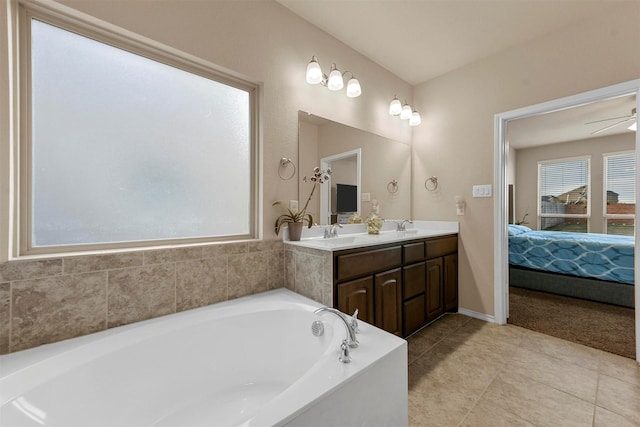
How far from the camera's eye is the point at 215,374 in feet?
4.49

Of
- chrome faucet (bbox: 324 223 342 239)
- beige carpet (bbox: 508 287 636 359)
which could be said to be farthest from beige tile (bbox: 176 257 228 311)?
beige carpet (bbox: 508 287 636 359)

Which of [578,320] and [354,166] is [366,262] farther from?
[578,320]

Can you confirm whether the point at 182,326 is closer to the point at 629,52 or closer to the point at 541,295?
the point at 629,52

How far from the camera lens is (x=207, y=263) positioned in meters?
1.66

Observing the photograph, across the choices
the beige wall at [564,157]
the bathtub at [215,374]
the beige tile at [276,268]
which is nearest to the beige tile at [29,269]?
the bathtub at [215,374]

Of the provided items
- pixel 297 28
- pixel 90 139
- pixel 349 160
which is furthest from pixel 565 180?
pixel 90 139

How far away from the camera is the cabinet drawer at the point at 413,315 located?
216 cm

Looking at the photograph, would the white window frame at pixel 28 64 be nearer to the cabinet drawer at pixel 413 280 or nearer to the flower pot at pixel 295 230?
the flower pot at pixel 295 230

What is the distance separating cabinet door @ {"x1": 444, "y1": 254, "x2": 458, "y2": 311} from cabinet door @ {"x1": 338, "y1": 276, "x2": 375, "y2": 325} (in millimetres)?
1176

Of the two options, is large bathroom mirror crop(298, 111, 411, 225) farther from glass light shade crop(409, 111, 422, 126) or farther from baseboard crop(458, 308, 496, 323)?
→ baseboard crop(458, 308, 496, 323)

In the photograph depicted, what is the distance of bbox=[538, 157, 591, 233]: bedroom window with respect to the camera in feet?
16.8

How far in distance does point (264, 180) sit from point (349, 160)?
92cm

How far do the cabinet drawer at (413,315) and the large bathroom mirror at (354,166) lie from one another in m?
0.91

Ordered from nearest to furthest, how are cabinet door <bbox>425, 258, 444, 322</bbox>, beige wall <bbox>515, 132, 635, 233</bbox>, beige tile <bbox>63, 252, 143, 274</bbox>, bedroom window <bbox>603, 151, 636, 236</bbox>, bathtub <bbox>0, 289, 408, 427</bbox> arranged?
bathtub <bbox>0, 289, 408, 427</bbox>, beige tile <bbox>63, 252, 143, 274</bbox>, cabinet door <bbox>425, 258, 444, 322</bbox>, bedroom window <bbox>603, 151, 636, 236</bbox>, beige wall <bbox>515, 132, 635, 233</bbox>
